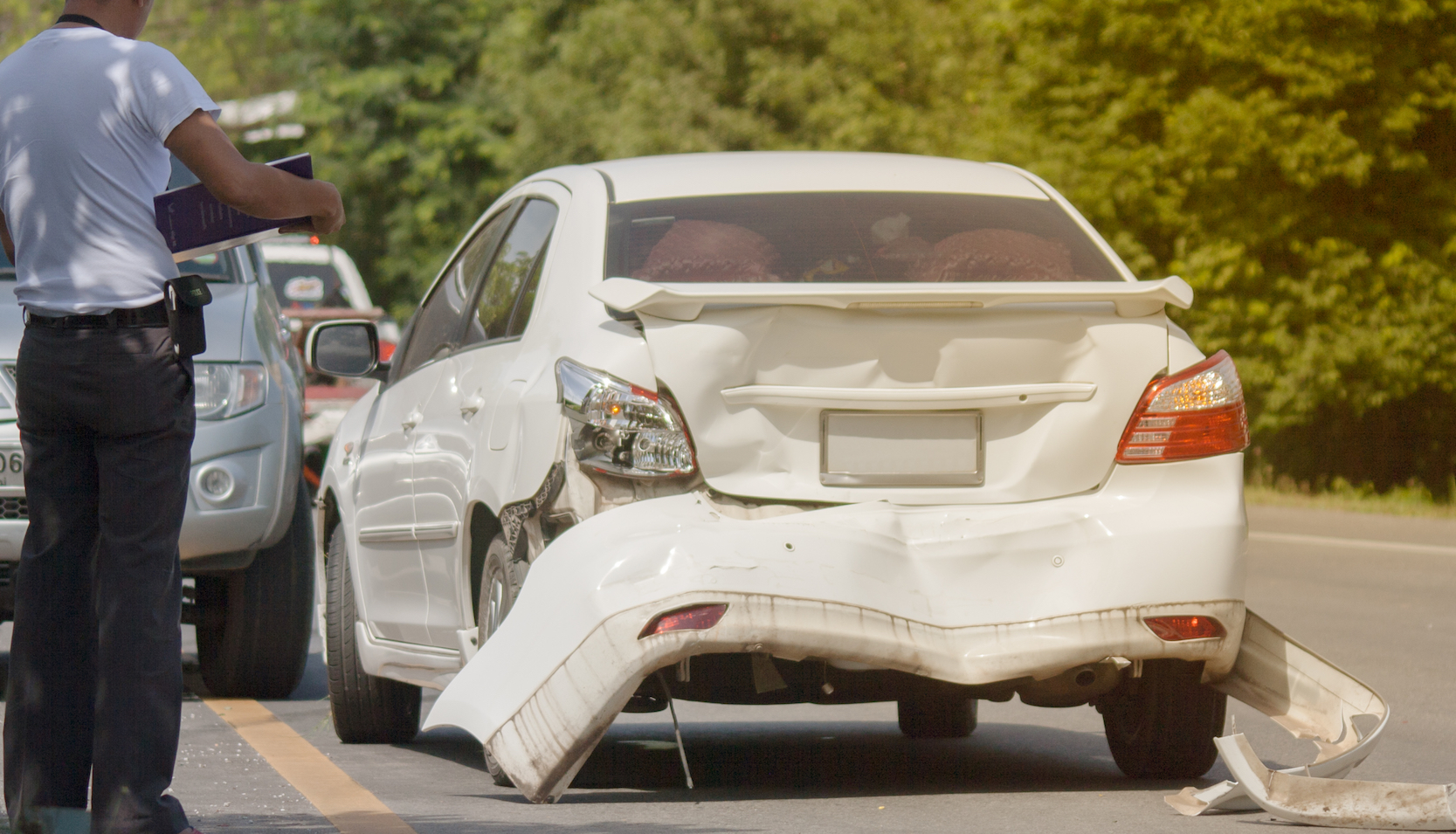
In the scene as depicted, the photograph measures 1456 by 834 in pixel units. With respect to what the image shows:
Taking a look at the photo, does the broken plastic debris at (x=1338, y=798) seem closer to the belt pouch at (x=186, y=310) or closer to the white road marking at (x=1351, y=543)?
the belt pouch at (x=186, y=310)

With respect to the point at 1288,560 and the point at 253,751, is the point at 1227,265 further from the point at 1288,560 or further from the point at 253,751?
the point at 253,751

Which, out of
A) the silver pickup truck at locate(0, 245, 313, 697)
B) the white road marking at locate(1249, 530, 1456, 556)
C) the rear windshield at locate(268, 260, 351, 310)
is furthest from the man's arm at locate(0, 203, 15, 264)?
the rear windshield at locate(268, 260, 351, 310)

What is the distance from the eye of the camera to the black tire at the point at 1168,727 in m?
5.73

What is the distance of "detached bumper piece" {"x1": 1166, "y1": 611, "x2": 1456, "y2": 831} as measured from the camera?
5.06 metres

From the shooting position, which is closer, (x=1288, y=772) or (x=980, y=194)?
(x=1288, y=772)

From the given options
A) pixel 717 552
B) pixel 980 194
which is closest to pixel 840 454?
pixel 717 552

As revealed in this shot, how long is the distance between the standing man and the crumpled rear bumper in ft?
3.27

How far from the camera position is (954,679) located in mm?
4945

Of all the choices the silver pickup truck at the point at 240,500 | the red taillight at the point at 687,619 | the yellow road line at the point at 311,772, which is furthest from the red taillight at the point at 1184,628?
the silver pickup truck at the point at 240,500

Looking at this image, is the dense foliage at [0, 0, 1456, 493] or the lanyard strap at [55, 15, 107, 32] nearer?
the lanyard strap at [55, 15, 107, 32]

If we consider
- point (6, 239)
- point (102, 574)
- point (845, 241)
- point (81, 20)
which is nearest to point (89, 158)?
point (81, 20)

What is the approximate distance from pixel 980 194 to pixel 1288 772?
174 centimetres

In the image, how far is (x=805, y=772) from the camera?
621 cm

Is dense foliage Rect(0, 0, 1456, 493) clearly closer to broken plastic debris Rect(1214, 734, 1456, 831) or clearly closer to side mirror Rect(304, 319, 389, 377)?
side mirror Rect(304, 319, 389, 377)
